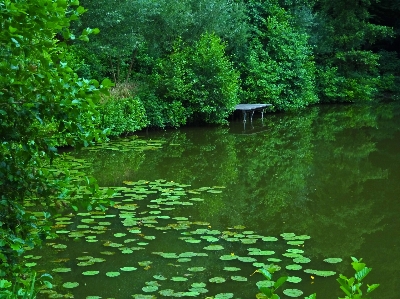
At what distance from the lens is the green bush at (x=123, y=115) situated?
14.8 m

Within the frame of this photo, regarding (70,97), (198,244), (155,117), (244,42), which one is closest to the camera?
(70,97)

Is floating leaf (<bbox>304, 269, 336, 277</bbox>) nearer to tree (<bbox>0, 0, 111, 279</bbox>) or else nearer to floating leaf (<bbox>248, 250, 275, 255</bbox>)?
floating leaf (<bbox>248, 250, 275, 255</bbox>)

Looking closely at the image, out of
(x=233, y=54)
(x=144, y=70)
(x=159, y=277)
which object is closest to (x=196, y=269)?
(x=159, y=277)

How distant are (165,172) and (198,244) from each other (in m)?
4.51

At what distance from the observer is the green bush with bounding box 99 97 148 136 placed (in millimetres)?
14816

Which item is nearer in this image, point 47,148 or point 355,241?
point 47,148

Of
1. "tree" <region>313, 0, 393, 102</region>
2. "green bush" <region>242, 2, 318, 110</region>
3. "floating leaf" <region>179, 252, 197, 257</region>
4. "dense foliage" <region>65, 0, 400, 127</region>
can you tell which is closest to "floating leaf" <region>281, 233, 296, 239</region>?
"floating leaf" <region>179, 252, 197, 257</region>

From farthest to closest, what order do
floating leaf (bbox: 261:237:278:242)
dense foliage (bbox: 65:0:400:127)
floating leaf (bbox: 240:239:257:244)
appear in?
dense foliage (bbox: 65:0:400:127), floating leaf (bbox: 261:237:278:242), floating leaf (bbox: 240:239:257:244)

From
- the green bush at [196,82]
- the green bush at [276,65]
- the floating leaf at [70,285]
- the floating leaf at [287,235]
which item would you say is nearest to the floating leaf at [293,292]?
the floating leaf at [287,235]

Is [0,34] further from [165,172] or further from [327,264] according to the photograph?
[165,172]

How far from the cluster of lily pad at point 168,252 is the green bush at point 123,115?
6.39 meters

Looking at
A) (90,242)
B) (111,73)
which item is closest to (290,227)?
(90,242)

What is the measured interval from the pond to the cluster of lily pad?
1 centimetres

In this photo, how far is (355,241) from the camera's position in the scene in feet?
24.7
